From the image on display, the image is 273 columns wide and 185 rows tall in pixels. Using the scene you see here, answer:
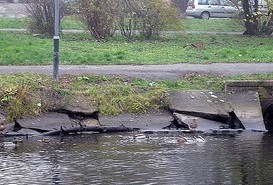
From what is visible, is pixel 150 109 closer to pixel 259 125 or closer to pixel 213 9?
pixel 259 125

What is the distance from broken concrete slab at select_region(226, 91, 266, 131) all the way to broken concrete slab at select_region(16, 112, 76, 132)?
12.0 ft

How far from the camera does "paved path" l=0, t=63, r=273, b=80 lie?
2002 centimetres

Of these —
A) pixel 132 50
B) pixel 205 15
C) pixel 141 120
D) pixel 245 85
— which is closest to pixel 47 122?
pixel 141 120

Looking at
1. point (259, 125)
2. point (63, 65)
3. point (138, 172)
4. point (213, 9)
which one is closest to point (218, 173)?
point (138, 172)

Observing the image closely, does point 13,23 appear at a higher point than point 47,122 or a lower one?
higher

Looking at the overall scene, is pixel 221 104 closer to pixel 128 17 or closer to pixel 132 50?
pixel 132 50

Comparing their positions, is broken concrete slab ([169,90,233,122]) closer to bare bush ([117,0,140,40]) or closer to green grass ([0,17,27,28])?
bare bush ([117,0,140,40])

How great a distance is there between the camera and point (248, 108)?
18484 millimetres

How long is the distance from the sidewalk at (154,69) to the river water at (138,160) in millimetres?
3386

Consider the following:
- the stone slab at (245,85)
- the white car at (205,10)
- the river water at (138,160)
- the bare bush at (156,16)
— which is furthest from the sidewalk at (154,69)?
the white car at (205,10)

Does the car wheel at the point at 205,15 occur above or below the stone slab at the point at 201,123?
above

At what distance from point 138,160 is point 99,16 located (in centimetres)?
1371

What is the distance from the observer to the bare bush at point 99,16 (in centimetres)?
2702

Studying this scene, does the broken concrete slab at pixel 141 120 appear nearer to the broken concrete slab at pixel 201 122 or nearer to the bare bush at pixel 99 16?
the broken concrete slab at pixel 201 122
